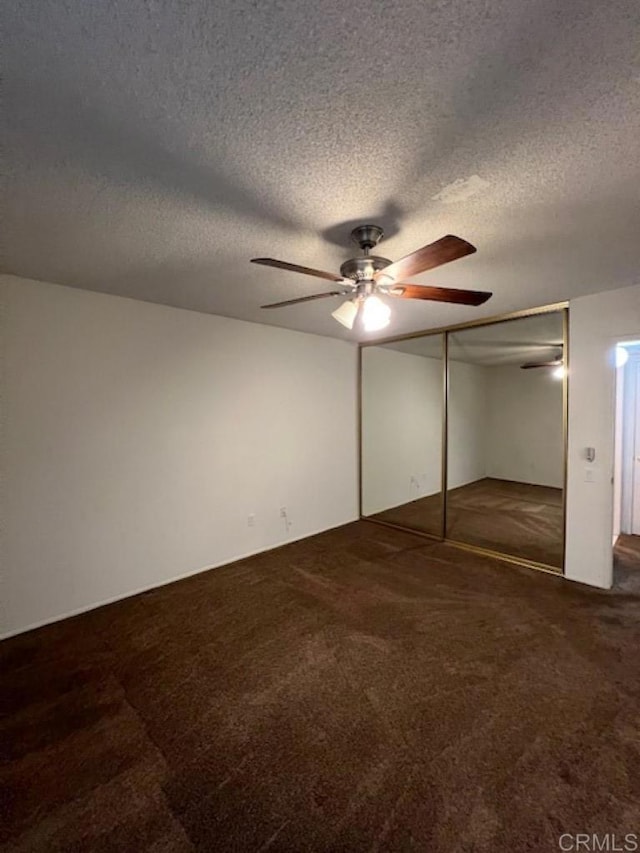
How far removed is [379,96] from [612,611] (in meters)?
3.40

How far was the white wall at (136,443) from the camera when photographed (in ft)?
8.11

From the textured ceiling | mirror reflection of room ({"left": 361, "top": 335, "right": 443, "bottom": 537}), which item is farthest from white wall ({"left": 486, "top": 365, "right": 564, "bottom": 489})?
the textured ceiling

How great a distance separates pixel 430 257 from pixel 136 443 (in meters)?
2.59

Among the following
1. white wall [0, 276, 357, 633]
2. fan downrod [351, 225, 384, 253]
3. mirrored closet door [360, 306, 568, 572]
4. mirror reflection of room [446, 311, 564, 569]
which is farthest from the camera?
mirrored closet door [360, 306, 568, 572]

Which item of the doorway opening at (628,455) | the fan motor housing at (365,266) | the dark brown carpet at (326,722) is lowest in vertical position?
the dark brown carpet at (326,722)

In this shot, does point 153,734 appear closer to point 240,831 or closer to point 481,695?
point 240,831

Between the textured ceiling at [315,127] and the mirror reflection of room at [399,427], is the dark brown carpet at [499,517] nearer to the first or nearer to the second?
the mirror reflection of room at [399,427]

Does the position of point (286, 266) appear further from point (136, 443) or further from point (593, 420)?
point (593, 420)

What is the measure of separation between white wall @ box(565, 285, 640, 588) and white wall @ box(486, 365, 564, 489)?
712 mm

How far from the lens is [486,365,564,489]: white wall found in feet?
12.8

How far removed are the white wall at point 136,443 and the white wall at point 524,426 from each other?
8.22 ft

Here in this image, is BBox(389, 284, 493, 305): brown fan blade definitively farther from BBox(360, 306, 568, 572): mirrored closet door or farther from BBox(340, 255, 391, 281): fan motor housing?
BBox(360, 306, 568, 572): mirrored closet door

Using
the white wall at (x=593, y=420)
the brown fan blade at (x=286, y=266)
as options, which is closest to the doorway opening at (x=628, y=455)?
the white wall at (x=593, y=420)

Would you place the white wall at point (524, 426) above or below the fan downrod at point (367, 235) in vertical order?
below
